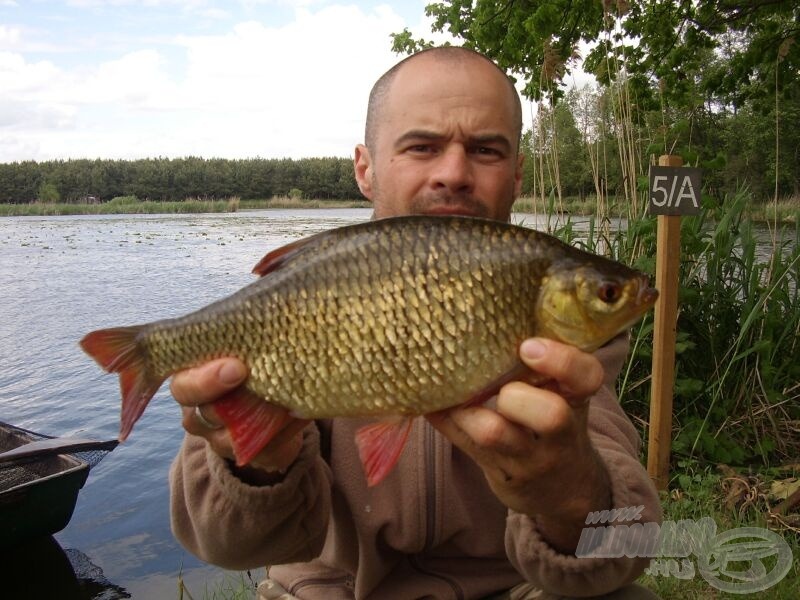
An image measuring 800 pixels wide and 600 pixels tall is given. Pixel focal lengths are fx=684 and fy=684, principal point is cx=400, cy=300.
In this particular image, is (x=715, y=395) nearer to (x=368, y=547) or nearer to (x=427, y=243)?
(x=368, y=547)

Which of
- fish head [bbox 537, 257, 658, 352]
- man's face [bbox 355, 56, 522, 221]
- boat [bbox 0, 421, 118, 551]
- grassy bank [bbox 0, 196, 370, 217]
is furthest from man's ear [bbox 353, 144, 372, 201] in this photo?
grassy bank [bbox 0, 196, 370, 217]

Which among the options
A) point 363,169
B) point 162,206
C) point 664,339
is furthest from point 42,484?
point 162,206

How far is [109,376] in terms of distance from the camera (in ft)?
29.3

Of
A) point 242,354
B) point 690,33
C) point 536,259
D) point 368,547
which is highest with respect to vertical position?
point 690,33

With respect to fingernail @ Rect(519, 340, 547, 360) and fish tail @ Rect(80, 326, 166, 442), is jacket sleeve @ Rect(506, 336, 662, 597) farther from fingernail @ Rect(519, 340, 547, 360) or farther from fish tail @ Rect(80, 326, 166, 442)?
fish tail @ Rect(80, 326, 166, 442)

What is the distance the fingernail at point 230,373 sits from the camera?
4.43ft

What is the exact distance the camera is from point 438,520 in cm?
186

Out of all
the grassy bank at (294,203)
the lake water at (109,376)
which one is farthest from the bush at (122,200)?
the lake water at (109,376)

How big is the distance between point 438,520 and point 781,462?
3.21 m

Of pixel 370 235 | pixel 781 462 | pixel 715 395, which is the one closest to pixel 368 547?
pixel 370 235

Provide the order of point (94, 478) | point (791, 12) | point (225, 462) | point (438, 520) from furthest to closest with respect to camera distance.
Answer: point (791, 12)
point (94, 478)
point (438, 520)
point (225, 462)

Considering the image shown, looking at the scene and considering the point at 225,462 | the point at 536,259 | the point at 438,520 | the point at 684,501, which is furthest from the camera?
the point at 684,501

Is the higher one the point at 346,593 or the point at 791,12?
the point at 791,12

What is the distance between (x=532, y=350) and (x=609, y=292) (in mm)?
191
